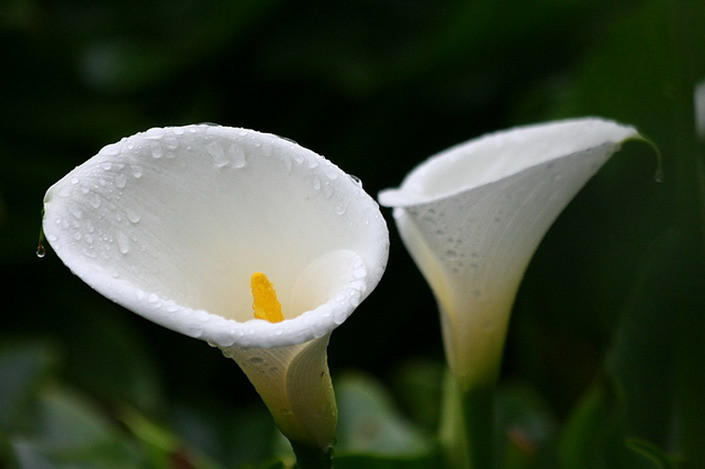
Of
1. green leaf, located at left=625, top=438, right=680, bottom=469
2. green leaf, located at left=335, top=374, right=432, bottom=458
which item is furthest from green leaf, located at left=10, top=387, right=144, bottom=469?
green leaf, located at left=625, top=438, right=680, bottom=469

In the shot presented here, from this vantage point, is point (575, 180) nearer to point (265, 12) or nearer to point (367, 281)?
point (367, 281)

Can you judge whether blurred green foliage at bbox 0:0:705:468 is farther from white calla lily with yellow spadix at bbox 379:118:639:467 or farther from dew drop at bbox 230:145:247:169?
dew drop at bbox 230:145:247:169

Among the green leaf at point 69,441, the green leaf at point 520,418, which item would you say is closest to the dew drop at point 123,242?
the green leaf at point 69,441

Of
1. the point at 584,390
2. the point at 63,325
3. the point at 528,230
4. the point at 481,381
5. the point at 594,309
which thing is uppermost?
the point at 528,230

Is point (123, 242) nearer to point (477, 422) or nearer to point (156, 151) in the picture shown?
point (156, 151)

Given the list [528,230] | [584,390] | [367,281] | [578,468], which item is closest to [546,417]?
[584,390]

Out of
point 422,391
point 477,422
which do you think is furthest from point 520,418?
point 477,422

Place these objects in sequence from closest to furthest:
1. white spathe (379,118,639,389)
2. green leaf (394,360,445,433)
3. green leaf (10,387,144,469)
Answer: white spathe (379,118,639,389) → green leaf (10,387,144,469) → green leaf (394,360,445,433)
